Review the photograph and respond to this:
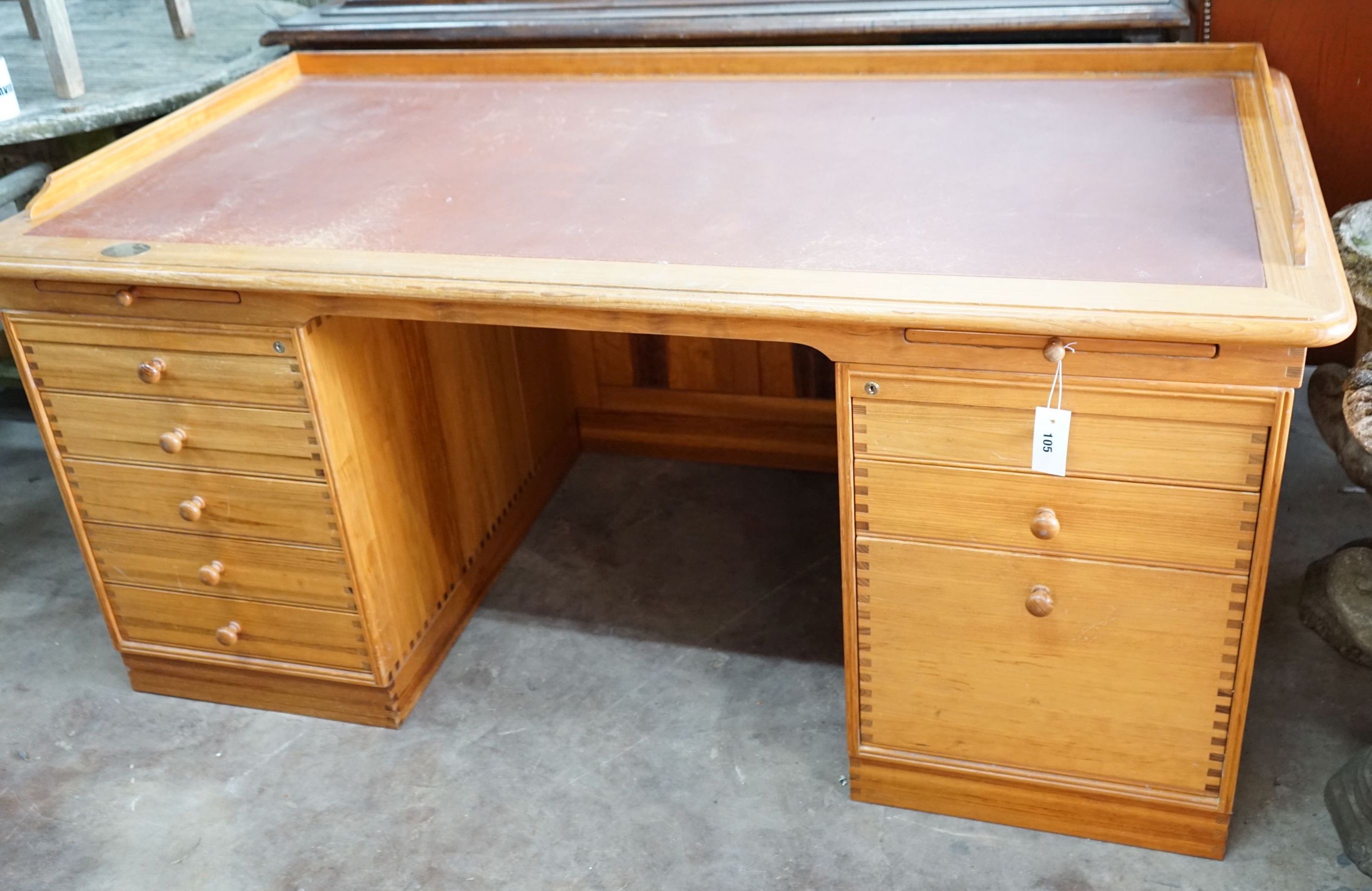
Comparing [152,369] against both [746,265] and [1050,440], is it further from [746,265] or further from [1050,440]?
[1050,440]

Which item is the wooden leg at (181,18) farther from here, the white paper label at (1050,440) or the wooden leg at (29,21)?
the white paper label at (1050,440)

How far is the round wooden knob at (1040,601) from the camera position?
4.93 feet

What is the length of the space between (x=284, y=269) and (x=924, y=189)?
841mm

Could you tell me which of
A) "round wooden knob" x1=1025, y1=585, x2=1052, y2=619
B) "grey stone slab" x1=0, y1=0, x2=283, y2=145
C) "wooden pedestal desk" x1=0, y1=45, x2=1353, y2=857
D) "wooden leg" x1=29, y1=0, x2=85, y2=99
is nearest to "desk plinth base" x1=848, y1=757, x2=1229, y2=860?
"wooden pedestal desk" x1=0, y1=45, x2=1353, y2=857

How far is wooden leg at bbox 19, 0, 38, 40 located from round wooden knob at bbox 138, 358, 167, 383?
111cm

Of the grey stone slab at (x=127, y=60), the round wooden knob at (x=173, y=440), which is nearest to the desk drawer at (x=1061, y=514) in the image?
the round wooden knob at (x=173, y=440)

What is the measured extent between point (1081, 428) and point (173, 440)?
4.11 ft

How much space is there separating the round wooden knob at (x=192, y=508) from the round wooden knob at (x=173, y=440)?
87 millimetres

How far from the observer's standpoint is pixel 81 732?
2.03 m

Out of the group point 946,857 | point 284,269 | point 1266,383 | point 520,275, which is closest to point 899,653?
point 946,857

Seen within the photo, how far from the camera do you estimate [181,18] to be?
2619 millimetres

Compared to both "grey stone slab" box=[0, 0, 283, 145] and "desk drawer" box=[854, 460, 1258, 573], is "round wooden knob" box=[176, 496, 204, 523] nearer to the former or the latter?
"grey stone slab" box=[0, 0, 283, 145]

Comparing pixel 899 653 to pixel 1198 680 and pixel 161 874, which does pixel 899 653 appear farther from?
pixel 161 874

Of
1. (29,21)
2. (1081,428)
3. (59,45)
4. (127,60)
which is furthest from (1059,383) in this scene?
(29,21)
